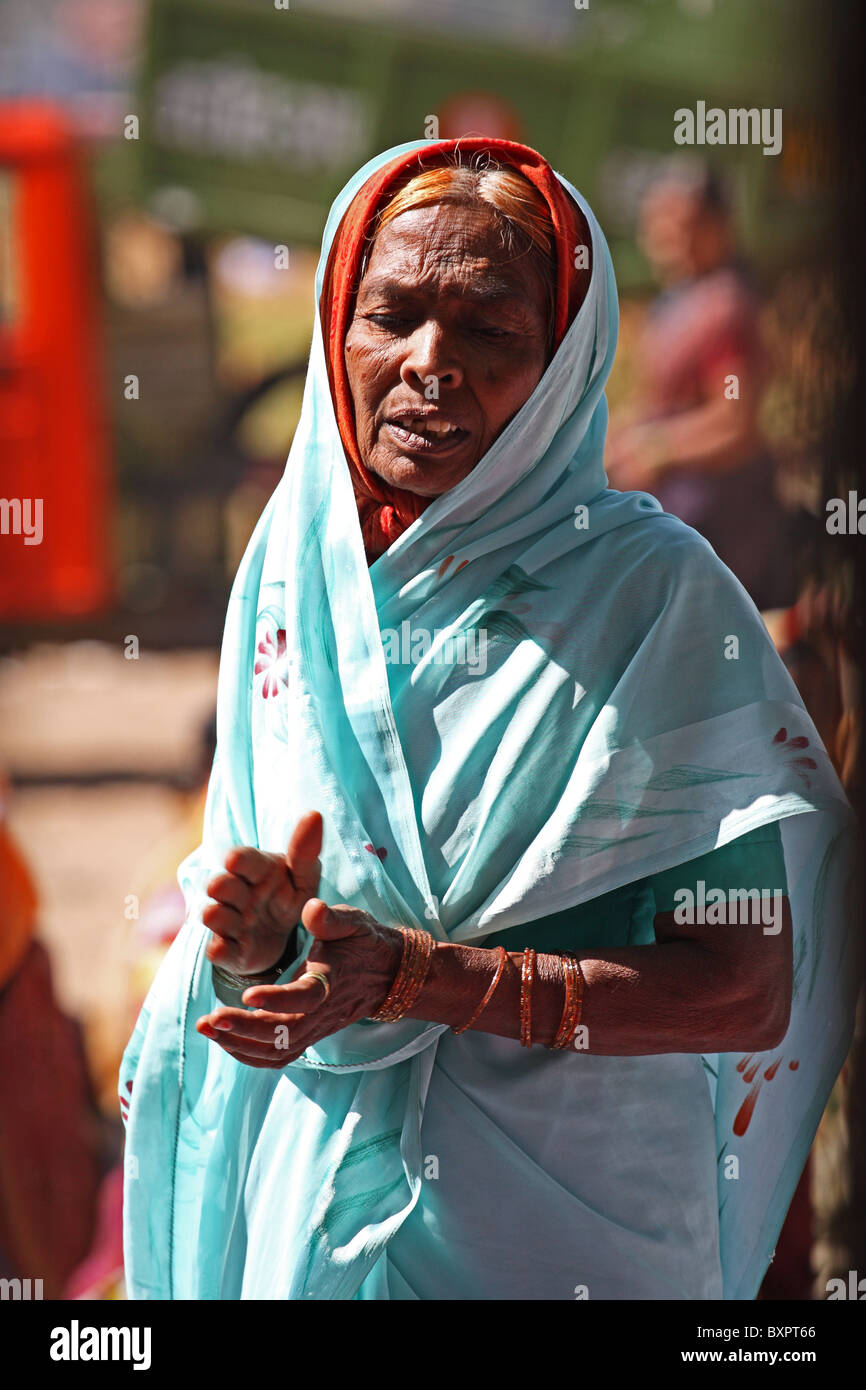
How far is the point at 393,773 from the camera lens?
3.79 ft

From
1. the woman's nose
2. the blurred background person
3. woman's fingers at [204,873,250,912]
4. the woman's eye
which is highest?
the blurred background person

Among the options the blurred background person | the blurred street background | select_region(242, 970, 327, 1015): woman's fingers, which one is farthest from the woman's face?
the blurred background person

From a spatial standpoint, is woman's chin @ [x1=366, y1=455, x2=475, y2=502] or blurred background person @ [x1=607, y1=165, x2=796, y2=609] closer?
woman's chin @ [x1=366, y1=455, x2=475, y2=502]

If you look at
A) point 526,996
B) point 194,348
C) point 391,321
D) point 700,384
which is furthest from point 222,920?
Answer: point 194,348

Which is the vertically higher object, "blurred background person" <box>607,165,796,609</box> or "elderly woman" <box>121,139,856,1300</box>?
"blurred background person" <box>607,165,796,609</box>

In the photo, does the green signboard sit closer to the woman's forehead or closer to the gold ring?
the woman's forehead

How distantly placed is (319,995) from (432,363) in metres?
0.55

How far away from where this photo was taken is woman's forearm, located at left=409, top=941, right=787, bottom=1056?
3.53 ft

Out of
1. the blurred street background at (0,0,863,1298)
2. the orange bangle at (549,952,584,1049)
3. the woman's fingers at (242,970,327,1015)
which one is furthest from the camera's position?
the blurred street background at (0,0,863,1298)

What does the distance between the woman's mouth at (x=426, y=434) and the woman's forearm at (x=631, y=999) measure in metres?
0.45

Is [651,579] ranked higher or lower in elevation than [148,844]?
higher

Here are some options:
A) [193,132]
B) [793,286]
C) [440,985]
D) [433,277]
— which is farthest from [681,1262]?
[193,132]
